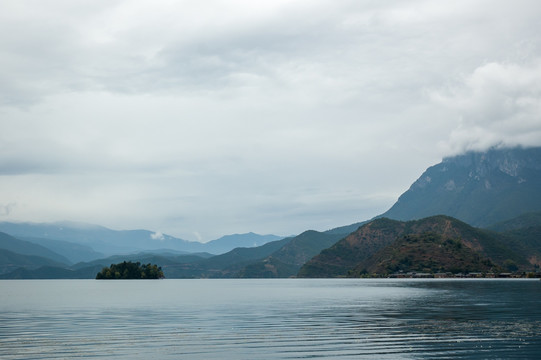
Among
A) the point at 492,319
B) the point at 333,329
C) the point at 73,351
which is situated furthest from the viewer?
the point at 492,319

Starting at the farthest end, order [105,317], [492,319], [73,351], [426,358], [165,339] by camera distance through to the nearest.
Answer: [105,317] → [492,319] → [165,339] → [73,351] → [426,358]

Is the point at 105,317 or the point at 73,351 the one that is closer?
the point at 73,351

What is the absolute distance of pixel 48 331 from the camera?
74.6 metres

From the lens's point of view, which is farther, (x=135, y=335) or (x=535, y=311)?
(x=535, y=311)

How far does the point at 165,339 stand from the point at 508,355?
37.3 m

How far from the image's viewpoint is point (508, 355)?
51.1 metres

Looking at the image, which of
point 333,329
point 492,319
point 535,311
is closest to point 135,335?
point 333,329

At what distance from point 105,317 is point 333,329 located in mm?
44957

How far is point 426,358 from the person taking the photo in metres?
50.0

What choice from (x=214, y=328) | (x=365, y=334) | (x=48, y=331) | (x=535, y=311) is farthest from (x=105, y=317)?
(x=535, y=311)

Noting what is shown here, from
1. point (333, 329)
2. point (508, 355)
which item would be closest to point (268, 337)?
point (333, 329)

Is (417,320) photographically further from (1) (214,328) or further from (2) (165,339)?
(2) (165,339)

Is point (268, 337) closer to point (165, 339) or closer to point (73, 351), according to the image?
point (165, 339)

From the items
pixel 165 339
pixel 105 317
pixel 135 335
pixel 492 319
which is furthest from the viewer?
pixel 105 317
